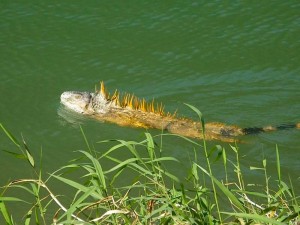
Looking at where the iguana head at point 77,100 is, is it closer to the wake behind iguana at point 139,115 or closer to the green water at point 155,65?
the wake behind iguana at point 139,115

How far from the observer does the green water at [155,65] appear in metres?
6.24

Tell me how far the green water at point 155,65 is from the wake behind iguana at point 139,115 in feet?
0.40

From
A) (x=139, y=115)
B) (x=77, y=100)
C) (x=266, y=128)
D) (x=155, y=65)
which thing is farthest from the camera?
(x=155, y=65)

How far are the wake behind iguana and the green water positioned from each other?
0.12 m

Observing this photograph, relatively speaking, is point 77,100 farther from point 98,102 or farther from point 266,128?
point 266,128

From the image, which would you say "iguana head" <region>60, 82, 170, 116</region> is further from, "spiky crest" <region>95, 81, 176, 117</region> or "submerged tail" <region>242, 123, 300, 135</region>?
"submerged tail" <region>242, 123, 300, 135</region>

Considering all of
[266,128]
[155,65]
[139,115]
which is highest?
[155,65]

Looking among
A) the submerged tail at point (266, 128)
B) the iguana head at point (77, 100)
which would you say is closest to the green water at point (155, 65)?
the submerged tail at point (266, 128)

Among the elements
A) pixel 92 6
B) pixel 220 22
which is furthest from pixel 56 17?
pixel 220 22

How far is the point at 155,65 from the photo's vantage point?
309 inches

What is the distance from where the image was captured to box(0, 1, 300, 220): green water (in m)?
6.24

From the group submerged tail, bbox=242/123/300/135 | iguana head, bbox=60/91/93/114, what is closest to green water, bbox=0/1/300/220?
submerged tail, bbox=242/123/300/135

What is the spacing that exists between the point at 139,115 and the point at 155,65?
5.40 ft

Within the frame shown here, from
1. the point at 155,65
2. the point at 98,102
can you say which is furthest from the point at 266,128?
the point at 155,65
